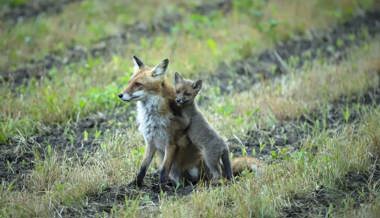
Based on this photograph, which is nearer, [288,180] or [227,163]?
[288,180]

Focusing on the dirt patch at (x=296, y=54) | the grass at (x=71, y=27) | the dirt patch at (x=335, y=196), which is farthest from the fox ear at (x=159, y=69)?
the grass at (x=71, y=27)

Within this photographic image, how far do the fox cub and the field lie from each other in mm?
281

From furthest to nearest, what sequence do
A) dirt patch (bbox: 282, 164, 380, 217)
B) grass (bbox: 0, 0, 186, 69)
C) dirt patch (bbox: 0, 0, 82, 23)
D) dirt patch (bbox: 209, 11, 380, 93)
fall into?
1. dirt patch (bbox: 0, 0, 82, 23)
2. grass (bbox: 0, 0, 186, 69)
3. dirt patch (bbox: 209, 11, 380, 93)
4. dirt patch (bbox: 282, 164, 380, 217)

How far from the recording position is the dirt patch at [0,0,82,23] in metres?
14.9

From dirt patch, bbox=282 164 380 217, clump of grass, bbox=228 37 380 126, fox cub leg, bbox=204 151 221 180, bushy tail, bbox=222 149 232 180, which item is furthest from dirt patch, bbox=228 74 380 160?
dirt patch, bbox=282 164 380 217

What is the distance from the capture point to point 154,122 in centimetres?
745

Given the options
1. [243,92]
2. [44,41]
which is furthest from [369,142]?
[44,41]

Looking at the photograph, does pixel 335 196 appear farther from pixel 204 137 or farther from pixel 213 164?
pixel 204 137

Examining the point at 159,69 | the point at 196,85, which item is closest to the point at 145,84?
the point at 159,69

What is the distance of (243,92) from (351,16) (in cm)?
651

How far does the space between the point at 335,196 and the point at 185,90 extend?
7.90 ft

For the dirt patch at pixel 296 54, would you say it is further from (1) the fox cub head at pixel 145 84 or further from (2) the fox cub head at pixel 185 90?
(1) the fox cub head at pixel 145 84

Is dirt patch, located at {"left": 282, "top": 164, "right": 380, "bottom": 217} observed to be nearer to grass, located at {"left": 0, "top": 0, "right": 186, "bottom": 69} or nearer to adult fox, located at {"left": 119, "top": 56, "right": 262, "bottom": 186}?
adult fox, located at {"left": 119, "top": 56, "right": 262, "bottom": 186}

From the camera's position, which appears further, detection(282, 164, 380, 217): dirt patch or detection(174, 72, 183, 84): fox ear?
detection(174, 72, 183, 84): fox ear
